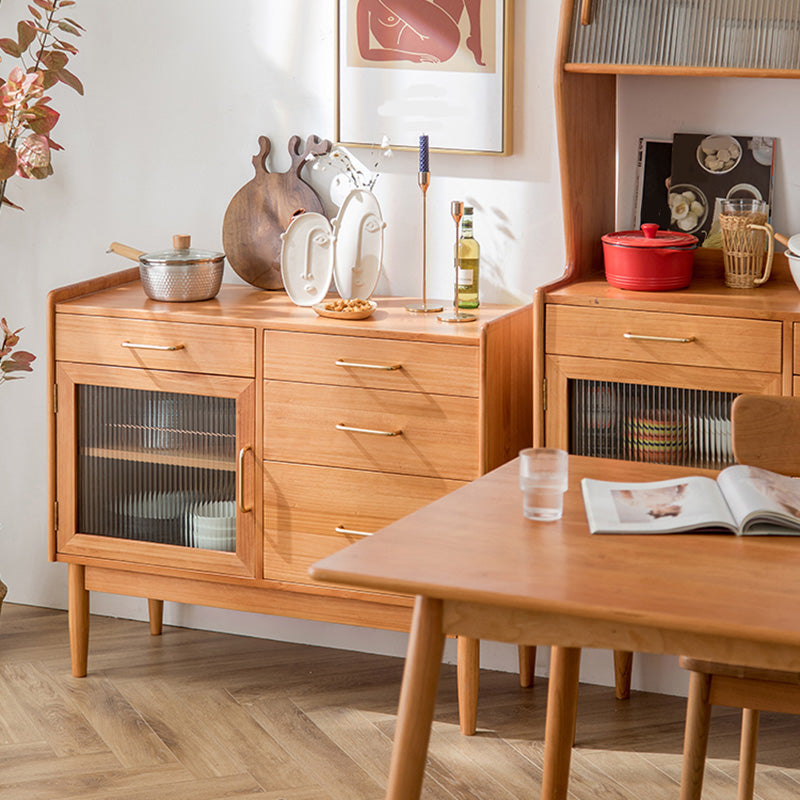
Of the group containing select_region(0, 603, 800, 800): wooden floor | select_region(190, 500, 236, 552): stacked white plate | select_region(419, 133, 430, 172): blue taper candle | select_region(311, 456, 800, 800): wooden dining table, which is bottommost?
select_region(0, 603, 800, 800): wooden floor

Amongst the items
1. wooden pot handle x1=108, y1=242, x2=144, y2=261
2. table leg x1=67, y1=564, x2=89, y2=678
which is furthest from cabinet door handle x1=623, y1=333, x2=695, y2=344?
table leg x1=67, y1=564, x2=89, y2=678

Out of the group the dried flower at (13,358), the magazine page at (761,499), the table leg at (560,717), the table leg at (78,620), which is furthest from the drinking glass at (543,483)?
the dried flower at (13,358)

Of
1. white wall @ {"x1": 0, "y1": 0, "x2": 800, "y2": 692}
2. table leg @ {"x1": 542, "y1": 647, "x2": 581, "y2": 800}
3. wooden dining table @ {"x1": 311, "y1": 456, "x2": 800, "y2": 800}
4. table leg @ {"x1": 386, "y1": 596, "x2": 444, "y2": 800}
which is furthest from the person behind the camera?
white wall @ {"x1": 0, "y1": 0, "x2": 800, "y2": 692}

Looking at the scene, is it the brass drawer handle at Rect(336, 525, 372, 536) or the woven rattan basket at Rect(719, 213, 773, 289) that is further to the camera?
the brass drawer handle at Rect(336, 525, 372, 536)

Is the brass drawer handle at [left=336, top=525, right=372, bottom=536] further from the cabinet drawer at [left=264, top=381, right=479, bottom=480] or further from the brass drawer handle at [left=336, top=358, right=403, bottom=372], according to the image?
the brass drawer handle at [left=336, top=358, right=403, bottom=372]

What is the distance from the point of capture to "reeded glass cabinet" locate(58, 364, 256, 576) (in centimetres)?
345

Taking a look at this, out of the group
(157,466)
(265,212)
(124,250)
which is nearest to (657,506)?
(157,466)

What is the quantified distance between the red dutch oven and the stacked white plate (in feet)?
3.73

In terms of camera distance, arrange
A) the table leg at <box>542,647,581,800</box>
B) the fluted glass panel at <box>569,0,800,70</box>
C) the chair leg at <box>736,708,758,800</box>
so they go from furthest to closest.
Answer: the fluted glass panel at <box>569,0,800,70</box>
the chair leg at <box>736,708,758,800</box>
the table leg at <box>542,647,581,800</box>

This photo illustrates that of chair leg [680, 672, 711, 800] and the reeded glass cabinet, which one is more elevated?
the reeded glass cabinet

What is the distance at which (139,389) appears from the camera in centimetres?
350

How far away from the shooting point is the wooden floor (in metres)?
3.02

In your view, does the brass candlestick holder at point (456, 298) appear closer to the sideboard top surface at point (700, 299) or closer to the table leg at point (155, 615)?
the sideboard top surface at point (700, 299)

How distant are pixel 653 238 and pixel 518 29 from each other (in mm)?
681
